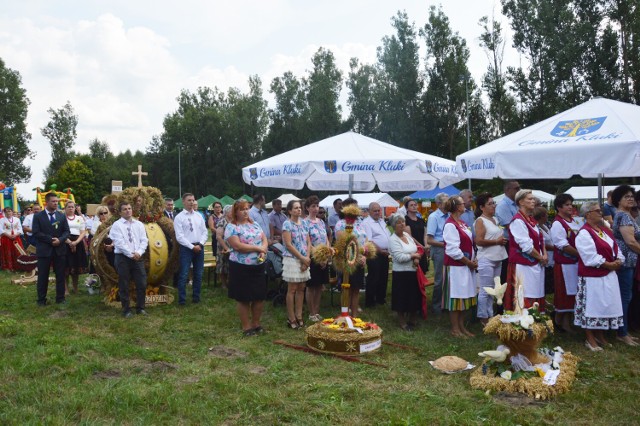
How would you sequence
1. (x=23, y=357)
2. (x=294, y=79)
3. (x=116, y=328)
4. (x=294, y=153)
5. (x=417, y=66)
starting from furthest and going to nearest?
1. (x=294, y=79)
2. (x=417, y=66)
3. (x=294, y=153)
4. (x=116, y=328)
5. (x=23, y=357)

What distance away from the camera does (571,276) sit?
6.63 meters

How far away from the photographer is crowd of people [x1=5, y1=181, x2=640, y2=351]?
6090mm

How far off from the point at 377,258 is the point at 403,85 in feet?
111

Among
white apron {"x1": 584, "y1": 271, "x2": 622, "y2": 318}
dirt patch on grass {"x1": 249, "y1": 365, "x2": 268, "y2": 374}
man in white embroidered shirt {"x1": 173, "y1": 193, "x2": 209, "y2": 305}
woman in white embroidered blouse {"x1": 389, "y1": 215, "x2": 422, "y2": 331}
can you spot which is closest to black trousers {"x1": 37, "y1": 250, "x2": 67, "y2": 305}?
man in white embroidered shirt {"x1": 173, "y1": 193, "x2": 209, "y2": 305}

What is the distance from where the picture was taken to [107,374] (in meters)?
5.29

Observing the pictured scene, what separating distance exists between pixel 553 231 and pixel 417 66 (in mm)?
36016

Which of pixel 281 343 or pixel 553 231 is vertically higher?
pixel 553 231

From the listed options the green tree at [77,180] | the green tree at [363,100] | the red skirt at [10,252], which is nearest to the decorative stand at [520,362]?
the red skirt at [10,252]

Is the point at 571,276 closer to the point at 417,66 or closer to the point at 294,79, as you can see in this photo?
the point at 417,66

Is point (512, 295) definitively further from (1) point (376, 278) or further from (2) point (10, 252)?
(2) point (10, 252)

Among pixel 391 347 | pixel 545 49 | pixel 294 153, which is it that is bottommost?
pixel 391 347

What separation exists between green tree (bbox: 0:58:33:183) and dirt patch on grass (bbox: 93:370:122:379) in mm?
43568

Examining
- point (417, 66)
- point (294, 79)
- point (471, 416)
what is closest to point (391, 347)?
point (471, 416)

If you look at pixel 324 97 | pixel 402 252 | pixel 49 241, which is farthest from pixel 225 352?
pixel 324 97
